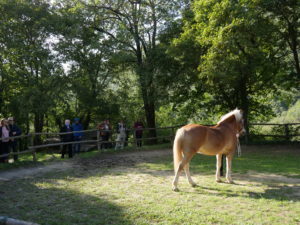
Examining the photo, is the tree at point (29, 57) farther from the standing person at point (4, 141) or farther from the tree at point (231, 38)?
the tree at point (231, 38)

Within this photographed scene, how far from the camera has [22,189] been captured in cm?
656

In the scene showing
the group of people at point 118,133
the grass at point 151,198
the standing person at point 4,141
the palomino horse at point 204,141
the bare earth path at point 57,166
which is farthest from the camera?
the group of people at point 118,133

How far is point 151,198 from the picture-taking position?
5617 mm

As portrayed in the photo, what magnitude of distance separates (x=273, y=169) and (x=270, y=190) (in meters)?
2.83

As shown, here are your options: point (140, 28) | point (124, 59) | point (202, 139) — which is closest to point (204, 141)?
point (202, 139)

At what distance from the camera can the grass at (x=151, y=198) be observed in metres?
4.52

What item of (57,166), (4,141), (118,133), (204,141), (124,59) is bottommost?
(57,166)

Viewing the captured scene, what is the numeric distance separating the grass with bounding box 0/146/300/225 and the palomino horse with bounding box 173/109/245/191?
544mm

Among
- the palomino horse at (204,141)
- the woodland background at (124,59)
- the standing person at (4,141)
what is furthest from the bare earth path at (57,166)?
the woodland background at (124,59)

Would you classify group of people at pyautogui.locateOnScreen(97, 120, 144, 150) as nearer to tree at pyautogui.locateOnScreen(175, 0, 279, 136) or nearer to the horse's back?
tree at pyautogui.locateOnScreen(175, 0, 279, 136)

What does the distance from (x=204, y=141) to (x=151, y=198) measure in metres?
1.96

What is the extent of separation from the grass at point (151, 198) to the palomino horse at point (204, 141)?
54 cm

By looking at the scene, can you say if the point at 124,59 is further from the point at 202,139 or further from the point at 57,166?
the point at 202,139

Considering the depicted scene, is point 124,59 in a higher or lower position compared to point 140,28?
lower
